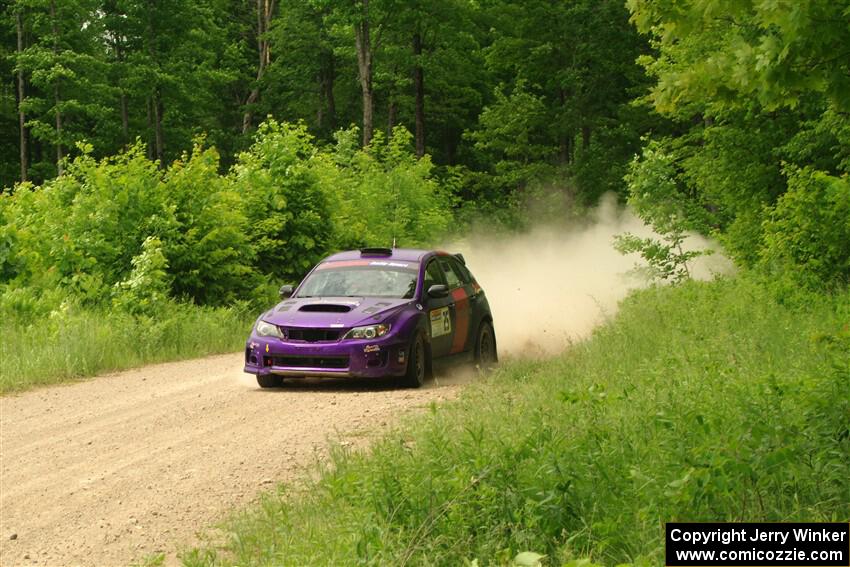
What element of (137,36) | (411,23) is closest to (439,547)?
(411,23)

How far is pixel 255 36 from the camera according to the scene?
210 feet

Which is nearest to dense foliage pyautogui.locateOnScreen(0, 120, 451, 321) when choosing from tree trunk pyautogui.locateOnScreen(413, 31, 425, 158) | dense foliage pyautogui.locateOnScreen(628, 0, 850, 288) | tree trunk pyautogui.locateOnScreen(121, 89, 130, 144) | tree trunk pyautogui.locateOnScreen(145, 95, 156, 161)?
dense foliage pyautogui.locateOnScreen(628, 0, 850, 288)

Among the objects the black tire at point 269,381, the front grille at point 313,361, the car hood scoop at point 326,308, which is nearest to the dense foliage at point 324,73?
the car hood scoop at point 326,308

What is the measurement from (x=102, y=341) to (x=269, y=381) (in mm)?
4015

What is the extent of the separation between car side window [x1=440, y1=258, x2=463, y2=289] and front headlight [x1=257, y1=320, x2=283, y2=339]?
2.78 metres

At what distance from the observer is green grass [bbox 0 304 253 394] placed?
50.8ft

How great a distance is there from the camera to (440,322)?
47.9ft

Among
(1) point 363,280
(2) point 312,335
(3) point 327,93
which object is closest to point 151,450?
(2) point 312,335

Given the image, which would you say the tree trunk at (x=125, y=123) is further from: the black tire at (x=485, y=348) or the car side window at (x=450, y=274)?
the black tire at (x=485, y=348)

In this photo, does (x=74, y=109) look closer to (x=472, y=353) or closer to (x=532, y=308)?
(x=532, y=308)

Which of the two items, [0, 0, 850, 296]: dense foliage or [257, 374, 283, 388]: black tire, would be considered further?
[0, 0, 850, 296]: dense foliage

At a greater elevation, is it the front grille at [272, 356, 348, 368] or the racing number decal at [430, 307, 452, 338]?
the racing number decal at [430, 307, 452, 338]

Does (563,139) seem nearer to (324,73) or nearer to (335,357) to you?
(324,73)

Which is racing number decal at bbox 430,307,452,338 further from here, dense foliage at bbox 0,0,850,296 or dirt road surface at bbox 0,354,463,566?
dense foliage at bbox 0,0,850,296
